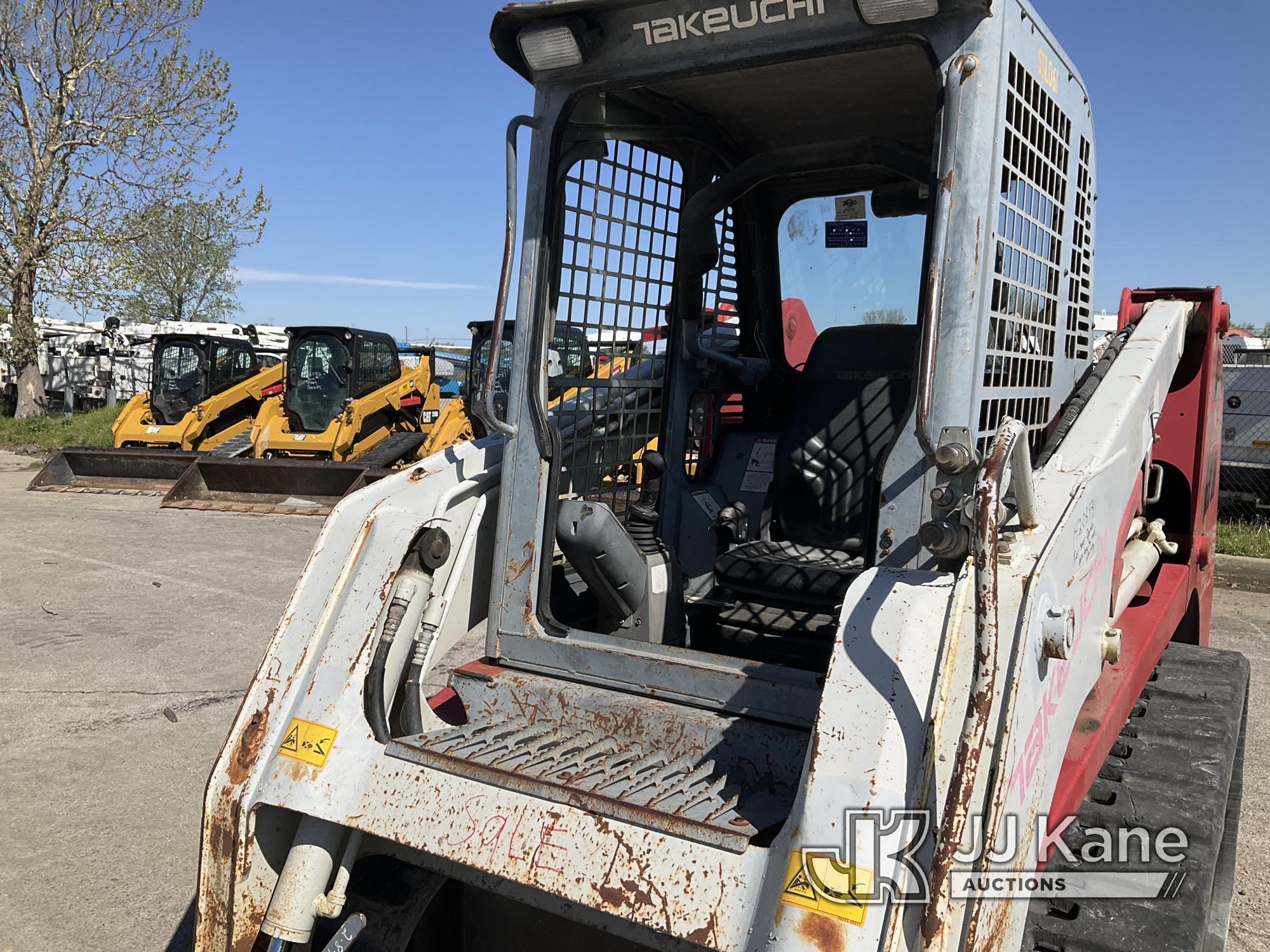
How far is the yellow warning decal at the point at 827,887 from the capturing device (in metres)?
1.75

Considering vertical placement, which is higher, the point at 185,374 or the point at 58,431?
the point at 185,374

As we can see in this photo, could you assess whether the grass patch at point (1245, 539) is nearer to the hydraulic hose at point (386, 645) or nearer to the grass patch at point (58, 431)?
the hydraulic hose at point (386, 645)

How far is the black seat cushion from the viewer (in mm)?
3168

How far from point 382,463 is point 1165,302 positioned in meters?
11.5

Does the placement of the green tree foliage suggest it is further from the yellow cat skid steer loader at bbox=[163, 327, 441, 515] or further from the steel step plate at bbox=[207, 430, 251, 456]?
the steel step plate at bbox=[207, 430, 251, 456]

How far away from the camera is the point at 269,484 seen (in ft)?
42.5

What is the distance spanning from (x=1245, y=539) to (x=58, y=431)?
21982 millimetres

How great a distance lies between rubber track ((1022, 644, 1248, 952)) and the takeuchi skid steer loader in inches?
0.6

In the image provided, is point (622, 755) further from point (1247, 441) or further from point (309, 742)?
point (1247, 441)

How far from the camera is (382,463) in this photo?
13742 millimetres

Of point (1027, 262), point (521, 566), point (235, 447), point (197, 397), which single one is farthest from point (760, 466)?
point (197, 397)

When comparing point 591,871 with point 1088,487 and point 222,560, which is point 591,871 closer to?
point 1088,487

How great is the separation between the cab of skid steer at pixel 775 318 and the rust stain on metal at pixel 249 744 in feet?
2.31

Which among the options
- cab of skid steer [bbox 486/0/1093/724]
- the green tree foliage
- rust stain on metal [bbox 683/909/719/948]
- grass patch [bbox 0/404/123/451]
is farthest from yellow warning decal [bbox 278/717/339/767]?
grass patch [bbox 0/404/123/451]
